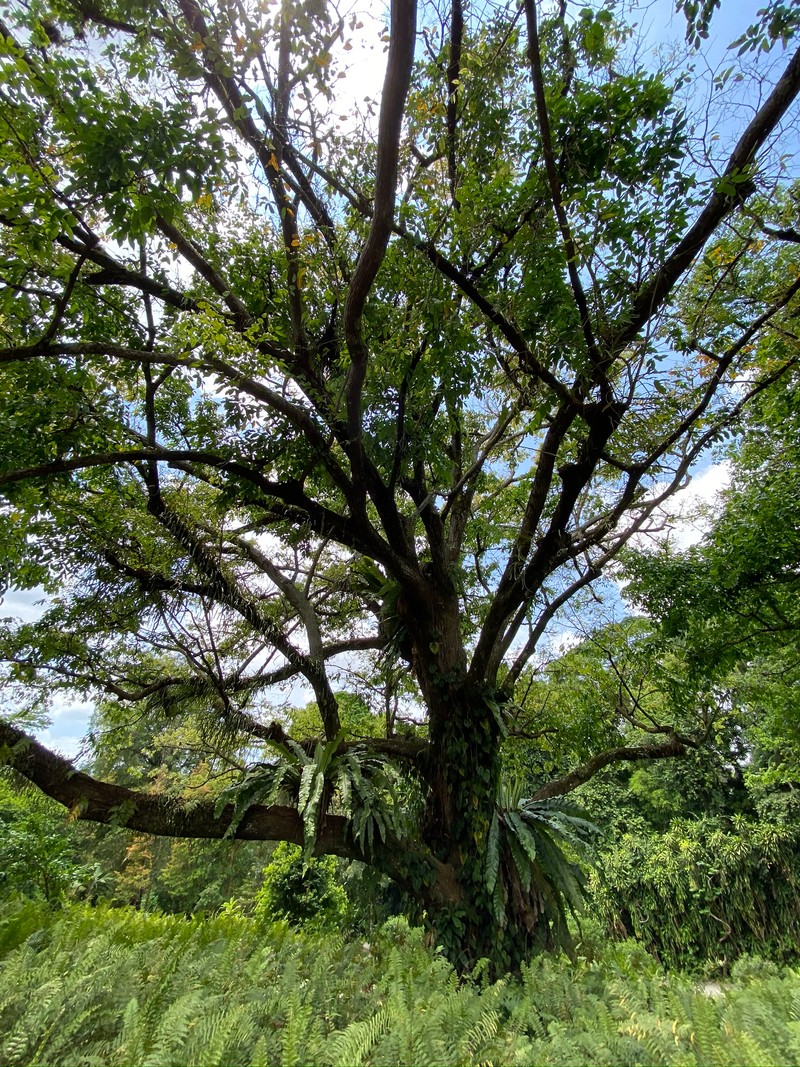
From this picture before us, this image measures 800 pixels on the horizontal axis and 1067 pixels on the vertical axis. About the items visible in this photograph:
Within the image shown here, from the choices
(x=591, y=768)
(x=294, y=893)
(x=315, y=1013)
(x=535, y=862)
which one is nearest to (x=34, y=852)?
(x=294, y=893)

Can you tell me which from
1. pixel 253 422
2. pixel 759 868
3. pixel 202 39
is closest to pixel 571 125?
pixel 202 39

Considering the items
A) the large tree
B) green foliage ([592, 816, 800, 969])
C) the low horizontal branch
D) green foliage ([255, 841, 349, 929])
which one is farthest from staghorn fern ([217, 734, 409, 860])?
green foliage ([592, 816, 800, 969])

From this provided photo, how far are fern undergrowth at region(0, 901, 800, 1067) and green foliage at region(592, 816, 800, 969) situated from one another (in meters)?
10.6

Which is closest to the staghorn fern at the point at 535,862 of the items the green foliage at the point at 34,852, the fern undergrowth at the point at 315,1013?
the fern undergrowth at the point at 315,1013

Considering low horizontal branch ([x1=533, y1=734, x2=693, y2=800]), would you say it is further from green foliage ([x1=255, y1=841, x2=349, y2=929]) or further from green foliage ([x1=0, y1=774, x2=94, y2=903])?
green foliage ([x1=0, y1=774, x2=94, y2=903])

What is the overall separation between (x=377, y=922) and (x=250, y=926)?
1.18m

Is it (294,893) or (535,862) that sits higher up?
(535,862)

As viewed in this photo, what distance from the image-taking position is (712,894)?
10977 mm

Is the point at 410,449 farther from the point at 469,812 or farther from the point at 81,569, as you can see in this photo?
the point at 81,569

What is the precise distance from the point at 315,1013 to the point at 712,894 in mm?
12873

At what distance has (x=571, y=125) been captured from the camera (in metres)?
2.78

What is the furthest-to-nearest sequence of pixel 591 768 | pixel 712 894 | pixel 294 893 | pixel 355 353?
pixel 712 894 < pixel 294 893 < pixel 591 768 < pixel 355 353

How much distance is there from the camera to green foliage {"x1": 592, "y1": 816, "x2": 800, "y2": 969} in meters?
10.6

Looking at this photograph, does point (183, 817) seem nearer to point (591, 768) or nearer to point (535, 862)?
point (535, 862)
